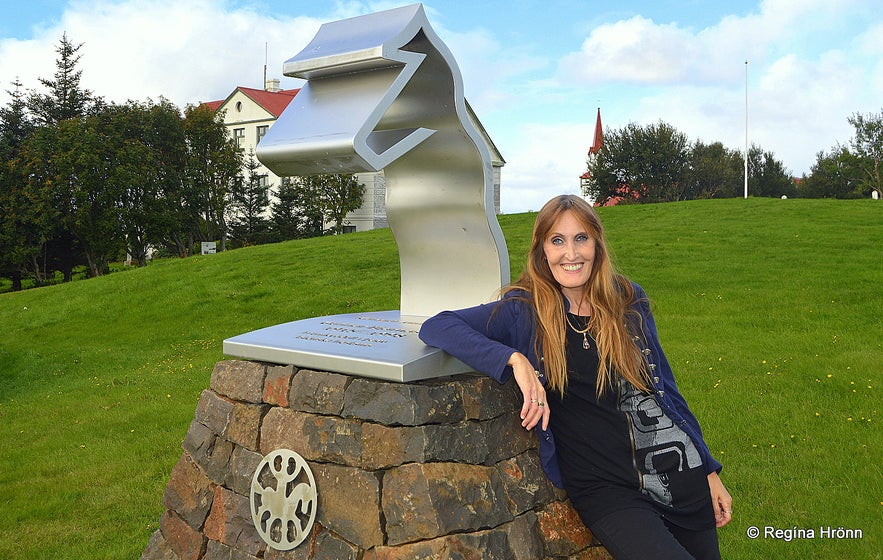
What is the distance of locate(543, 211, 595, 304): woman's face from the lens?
2.99 meters

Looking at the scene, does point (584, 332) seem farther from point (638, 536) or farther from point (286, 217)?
point (286, 217)

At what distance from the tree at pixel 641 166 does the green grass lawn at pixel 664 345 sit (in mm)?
24383

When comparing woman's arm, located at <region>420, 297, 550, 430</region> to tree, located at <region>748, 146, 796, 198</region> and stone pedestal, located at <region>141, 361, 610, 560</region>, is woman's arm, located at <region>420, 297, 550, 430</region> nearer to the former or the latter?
stone pedestal, located at <region>141, 361, 610, 560</region>

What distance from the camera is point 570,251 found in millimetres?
2980

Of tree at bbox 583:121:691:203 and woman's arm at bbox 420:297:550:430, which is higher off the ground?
tree at bbox 583:121:691:203

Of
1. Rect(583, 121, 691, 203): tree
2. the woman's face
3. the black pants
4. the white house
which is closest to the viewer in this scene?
the black pants

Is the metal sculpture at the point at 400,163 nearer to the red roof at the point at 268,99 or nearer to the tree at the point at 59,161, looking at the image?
the tree at the point at 59,161

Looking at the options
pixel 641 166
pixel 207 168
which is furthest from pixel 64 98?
pixel 641 166

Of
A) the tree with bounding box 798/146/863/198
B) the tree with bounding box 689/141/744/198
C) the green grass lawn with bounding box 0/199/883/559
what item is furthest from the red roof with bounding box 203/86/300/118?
the tree with bounding box 798/146/863/198

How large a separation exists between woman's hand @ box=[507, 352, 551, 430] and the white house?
36093 mm

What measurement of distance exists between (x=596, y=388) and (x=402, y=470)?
2.57 ft

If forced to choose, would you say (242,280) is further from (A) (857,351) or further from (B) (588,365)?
(B) (588,365)

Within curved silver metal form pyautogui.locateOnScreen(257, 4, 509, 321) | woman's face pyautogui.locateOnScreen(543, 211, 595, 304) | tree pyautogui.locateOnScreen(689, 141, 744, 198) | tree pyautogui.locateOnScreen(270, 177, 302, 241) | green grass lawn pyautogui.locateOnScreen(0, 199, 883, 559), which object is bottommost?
green grass lawn pyautogui.locateOnScreen(0, 199, 883, 559)

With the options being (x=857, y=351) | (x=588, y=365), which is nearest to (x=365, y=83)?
(x=588, y=365)
